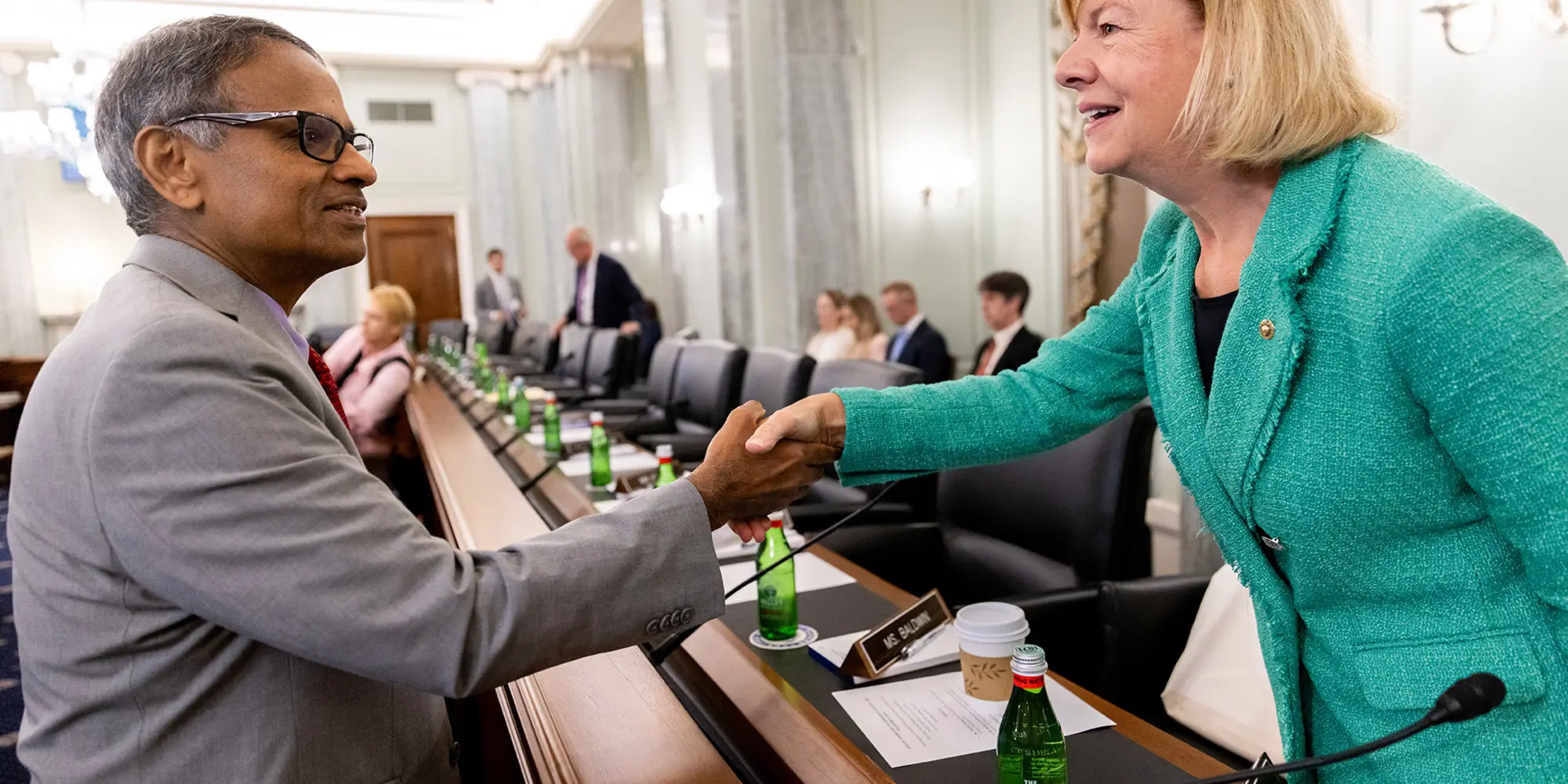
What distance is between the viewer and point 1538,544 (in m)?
0.82

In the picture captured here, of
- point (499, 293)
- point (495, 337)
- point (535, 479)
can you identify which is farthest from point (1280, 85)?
point (499, 293)

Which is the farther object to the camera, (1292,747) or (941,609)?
(941,609)

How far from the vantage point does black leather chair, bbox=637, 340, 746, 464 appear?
4016 millimetres

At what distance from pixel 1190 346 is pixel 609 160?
1185 centimetres

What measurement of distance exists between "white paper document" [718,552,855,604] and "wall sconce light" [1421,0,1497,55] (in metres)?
2.98

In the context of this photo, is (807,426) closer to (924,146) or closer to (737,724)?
(737,724)

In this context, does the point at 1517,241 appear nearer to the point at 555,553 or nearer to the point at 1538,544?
the point at 1538,544

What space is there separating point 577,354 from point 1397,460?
21.8ft

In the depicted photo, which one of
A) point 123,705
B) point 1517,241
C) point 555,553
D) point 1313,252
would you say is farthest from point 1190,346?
point 123,705

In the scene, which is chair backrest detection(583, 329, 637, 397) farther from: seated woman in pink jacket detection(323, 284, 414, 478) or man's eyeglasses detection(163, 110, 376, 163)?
man's eyeglasses detection(163, 110, 376, 163)

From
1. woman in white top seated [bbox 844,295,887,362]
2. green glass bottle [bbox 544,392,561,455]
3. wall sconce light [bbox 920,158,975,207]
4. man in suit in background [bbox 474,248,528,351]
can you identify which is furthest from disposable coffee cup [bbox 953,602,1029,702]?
man in suit in background [bbox 474,248,528,351]

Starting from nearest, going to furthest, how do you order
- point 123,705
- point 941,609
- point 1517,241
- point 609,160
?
1. point 1517,241
2. point 123,705
3. point 941,609
4. point 609,160

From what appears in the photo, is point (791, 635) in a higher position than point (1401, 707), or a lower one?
lower

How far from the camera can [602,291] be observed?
28.2ft
